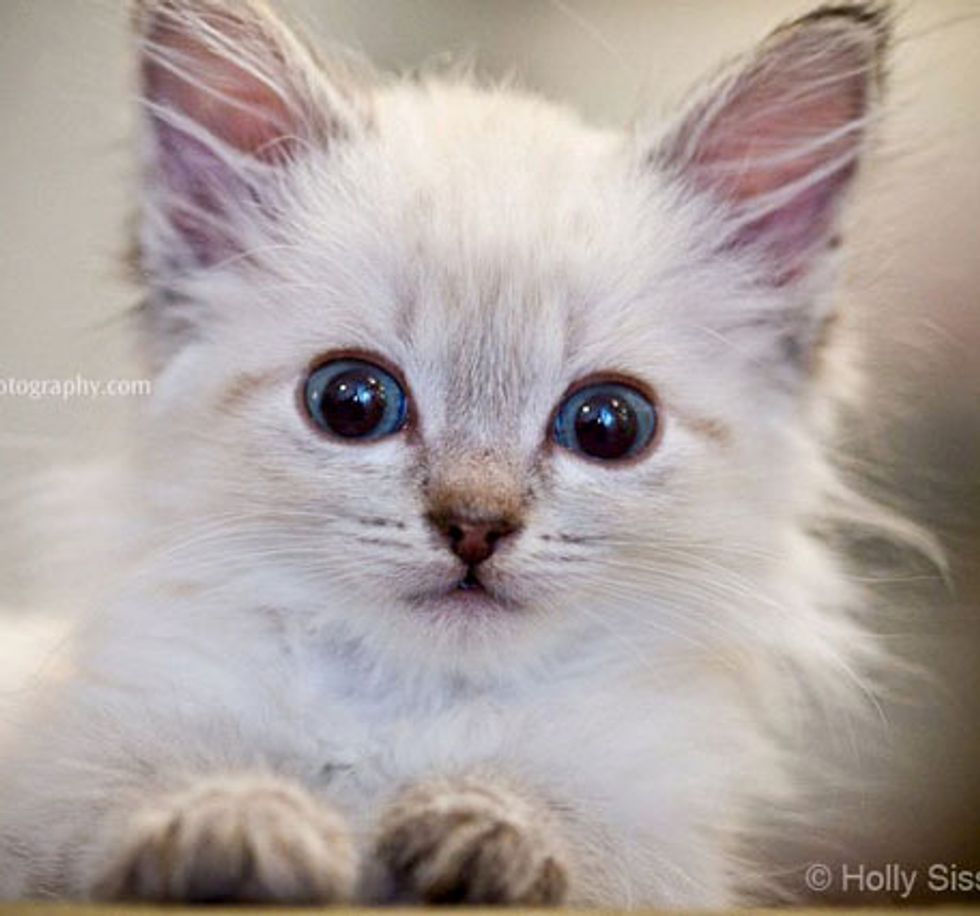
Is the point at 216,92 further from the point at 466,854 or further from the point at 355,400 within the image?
the point at 466,854

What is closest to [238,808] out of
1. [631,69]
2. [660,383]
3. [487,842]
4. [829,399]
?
[487,842]

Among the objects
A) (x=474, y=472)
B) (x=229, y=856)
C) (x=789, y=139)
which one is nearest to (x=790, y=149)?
(x=789, y=139)

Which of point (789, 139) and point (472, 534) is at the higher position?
point (789, 139)

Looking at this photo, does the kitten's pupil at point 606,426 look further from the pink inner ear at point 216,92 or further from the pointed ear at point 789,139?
the pink inner ear at point 216,92

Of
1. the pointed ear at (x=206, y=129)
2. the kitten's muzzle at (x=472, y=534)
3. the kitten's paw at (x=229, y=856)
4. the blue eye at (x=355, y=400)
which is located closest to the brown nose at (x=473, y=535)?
the kitten's muzzle at (x=472, y=534)

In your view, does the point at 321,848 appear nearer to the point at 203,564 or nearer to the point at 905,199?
the point at 203,564

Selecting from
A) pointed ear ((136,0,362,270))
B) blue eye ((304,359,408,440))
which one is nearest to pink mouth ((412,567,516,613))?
blue eye ((304,359,408,440))

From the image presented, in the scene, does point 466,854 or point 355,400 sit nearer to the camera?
point 466,854
